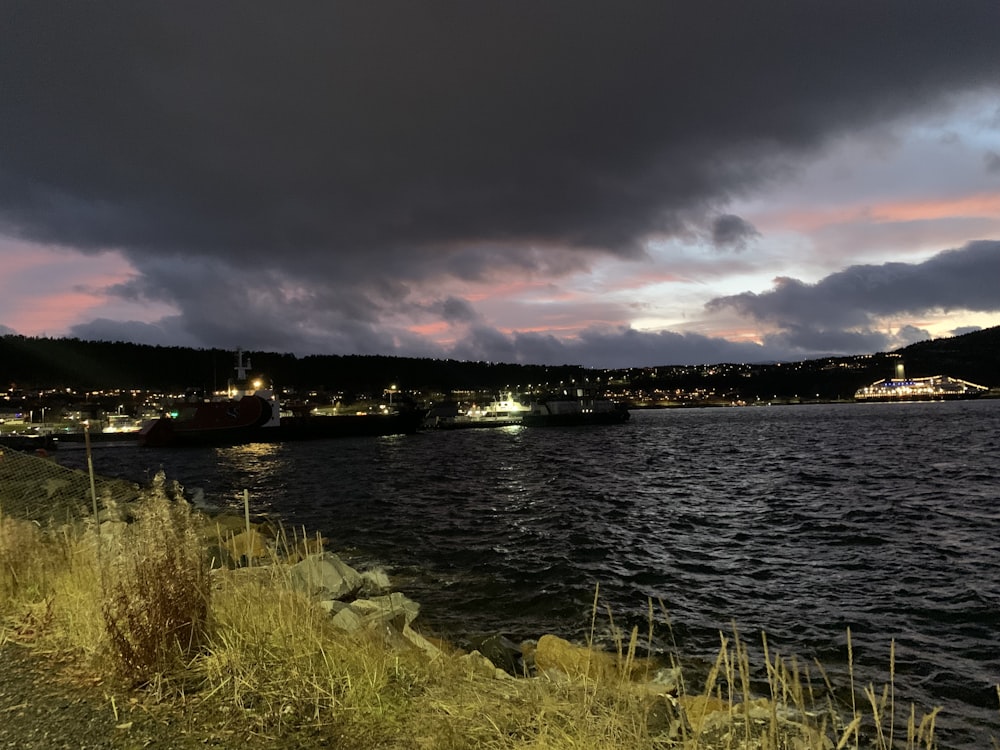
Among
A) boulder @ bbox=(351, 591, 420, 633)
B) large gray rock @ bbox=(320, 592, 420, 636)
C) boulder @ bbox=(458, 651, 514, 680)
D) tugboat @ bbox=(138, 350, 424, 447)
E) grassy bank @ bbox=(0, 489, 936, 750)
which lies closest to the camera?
grassy bank @ bbox=(0, 489, 936, 750)

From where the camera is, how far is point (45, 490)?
58.2ft

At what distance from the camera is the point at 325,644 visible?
4.95 m

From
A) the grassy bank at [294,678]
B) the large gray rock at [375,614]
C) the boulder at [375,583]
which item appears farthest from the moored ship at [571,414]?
the grassy bank at [294,678]

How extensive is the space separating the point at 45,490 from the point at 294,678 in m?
17.8

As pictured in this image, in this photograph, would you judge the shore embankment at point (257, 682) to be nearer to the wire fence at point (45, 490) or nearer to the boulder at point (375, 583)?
the boulder at point (375, 583)

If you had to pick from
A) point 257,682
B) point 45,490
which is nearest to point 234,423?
point 45,490

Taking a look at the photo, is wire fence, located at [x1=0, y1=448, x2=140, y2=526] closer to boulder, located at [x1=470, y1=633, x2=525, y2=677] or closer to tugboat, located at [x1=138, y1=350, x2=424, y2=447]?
boulder, located at [x1=470, y1=633, x2=525, y2=677]

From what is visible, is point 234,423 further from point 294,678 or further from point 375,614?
point 294,678

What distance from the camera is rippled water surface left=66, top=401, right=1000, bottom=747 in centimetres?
1026

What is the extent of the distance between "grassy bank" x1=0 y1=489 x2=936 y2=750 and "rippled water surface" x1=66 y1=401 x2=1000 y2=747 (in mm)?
4048

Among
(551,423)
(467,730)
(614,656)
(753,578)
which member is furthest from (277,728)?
(551,423)

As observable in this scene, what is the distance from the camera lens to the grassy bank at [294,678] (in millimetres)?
3865

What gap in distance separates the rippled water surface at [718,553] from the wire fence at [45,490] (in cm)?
650

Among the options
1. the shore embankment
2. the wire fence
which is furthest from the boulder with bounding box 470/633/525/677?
the wire fence
